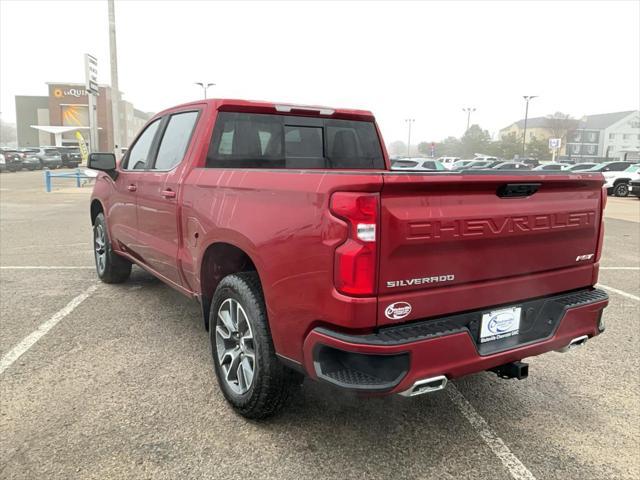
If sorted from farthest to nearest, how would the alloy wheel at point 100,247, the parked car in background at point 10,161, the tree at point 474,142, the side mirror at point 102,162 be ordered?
the tree at point 474,142, the parked car in background at point 10,161, the alloy wheel at point 100,247, the side mirror at point 102,162

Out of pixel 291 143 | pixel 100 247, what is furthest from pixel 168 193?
pixel 100 247

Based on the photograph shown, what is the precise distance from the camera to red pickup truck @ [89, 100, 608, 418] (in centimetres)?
217

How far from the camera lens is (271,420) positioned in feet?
9.61

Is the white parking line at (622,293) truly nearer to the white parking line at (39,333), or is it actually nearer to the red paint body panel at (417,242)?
the red paint body panel at (417,242)

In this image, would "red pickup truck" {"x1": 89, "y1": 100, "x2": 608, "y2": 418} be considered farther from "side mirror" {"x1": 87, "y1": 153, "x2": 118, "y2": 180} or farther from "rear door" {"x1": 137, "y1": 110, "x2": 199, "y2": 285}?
"side mirror" {"x1": 87, "y1": 153, "x2": 118, "y2": 180}

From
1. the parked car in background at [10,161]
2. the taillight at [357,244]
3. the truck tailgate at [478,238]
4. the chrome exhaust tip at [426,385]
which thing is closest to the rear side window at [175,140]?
the taillight at [357,244]

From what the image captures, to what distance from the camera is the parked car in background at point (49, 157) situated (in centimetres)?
4088

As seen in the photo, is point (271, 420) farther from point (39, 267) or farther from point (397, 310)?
point (39, 267)

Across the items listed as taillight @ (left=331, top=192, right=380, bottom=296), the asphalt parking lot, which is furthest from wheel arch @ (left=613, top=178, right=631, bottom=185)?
taillight @ (left=331, top=192, right=380, bottom=296)

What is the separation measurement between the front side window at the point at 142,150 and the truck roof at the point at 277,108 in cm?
24

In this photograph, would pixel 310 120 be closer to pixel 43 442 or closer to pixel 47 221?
pixel 43 442

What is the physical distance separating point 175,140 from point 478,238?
264 centimetres

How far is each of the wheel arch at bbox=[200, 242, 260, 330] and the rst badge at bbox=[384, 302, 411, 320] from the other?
1068 mm

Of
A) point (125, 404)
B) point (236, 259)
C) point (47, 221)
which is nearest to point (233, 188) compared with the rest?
point (236, 259)
